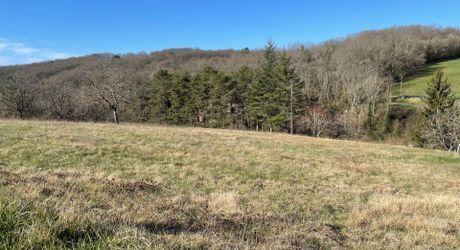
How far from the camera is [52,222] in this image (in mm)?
3559

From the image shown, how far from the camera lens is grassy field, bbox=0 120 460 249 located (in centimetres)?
384

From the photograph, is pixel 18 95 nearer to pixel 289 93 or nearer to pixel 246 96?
pixel 246 96

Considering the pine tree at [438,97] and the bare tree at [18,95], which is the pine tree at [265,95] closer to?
the pine tree at [438,97]

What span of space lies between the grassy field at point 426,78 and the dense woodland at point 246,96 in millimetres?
6363

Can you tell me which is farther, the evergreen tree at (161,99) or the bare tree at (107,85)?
the evergreen tree at (161,99)

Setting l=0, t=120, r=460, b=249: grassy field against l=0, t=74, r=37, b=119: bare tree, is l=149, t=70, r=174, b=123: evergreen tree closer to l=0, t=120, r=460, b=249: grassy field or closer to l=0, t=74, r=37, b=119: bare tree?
l=0, t=74, r=37, b=119: bare tree

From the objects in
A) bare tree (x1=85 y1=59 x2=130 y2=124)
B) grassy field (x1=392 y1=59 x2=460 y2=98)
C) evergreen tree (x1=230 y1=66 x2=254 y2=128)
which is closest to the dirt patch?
bare tree (x1=85 y1=59 x2=130 y2=124)

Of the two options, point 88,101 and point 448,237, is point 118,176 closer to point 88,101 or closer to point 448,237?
point 448,237

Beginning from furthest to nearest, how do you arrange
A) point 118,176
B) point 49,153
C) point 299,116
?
point 299,116
point 49,153
point 118,176

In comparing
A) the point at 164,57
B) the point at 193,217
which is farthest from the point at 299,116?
the point at 164,57

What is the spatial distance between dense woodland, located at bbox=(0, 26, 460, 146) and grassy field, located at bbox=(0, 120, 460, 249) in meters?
25.3

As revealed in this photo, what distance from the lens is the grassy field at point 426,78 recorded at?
79.9m

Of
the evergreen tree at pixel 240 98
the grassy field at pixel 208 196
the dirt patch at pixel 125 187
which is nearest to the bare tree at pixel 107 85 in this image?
the grassy field at pixel 208 196

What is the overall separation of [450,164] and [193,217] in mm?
20607
